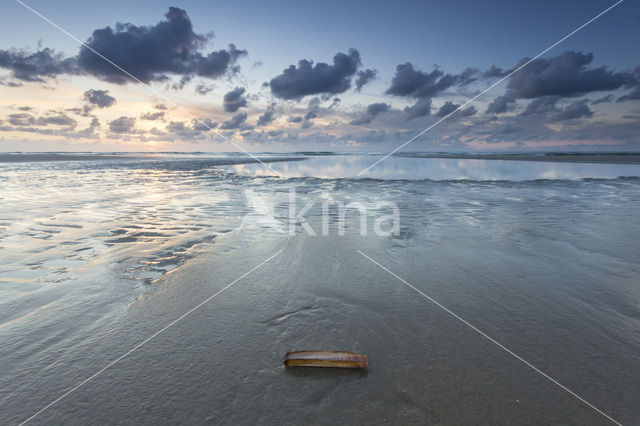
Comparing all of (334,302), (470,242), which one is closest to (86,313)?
(334,302)

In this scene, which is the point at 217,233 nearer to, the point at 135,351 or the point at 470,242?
the point at 135,351

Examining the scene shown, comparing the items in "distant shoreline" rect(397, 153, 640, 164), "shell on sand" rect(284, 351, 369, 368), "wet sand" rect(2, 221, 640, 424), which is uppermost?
"distant shoreline" rect(397, 153, 640, 164)

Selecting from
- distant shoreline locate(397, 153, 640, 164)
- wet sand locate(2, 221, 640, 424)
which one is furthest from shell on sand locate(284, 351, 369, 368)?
distant shoreline locate(397, 153, 640, 164)

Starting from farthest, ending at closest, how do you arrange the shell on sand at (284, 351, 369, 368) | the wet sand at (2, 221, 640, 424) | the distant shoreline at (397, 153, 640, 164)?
the distant shoreline at (397, 153, 640, 164), the shell on sand at (284, 351, 369, 368), the wet sand at (2, 221, 640, 424)

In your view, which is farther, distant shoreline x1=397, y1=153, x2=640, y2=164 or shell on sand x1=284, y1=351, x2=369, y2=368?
distant shoreline x1=397, y1=153, x2=640, y2=164

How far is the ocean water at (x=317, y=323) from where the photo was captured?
2.33 metres

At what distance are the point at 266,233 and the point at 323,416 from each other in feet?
19.0

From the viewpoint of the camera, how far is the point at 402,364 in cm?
276

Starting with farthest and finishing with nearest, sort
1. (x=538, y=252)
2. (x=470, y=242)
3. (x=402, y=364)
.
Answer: (x=470, y=242) < (x=538, y=252) < (x=402, y=364)

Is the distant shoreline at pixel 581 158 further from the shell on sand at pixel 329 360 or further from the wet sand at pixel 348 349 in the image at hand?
the shell on sand at pixel 329 360

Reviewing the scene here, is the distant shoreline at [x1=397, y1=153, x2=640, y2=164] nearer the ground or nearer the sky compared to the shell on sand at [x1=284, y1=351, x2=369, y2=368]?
nearer the sky

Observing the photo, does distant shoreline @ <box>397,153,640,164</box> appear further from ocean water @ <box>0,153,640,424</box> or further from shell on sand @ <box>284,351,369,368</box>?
shell on sand @ <box>284,351,369,368</box>

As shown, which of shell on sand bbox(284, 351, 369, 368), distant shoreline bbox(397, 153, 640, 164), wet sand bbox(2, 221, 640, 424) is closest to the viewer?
wet sand bbox(2, 221, 640, 424)

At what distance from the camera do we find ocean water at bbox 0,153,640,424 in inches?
91.7
